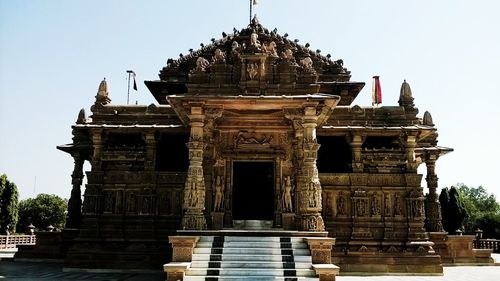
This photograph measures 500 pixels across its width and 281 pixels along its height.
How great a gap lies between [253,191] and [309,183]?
402 cm

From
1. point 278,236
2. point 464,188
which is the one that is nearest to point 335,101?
point 278,236

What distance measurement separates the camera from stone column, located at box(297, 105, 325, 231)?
485 inches

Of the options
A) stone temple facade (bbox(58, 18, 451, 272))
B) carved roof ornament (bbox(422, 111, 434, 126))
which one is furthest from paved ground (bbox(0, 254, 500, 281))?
carved roof ornament (bbox(422, 111, 434, 126))

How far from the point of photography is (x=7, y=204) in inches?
1448

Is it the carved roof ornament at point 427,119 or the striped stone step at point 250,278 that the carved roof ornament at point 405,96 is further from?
the striped stone step at point 250,278

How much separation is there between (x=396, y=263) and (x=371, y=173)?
3.28 metres

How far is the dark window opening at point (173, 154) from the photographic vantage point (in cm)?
1725

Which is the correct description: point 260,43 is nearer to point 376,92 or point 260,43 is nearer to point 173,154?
point 376,92

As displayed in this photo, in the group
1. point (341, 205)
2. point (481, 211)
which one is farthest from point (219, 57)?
point (481, 211)

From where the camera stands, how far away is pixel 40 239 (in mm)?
18438

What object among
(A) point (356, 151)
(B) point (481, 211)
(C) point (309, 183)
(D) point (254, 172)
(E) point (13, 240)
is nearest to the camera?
(C) point (309, 183)

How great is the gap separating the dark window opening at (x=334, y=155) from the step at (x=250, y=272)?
6.89m

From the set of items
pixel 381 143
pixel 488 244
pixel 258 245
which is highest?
pixel 381 143

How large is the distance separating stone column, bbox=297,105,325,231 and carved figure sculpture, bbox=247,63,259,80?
202cm
